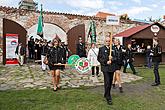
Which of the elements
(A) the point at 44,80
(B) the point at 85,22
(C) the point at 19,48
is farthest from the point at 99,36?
(A) the point at 44,80

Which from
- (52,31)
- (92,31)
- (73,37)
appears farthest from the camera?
(52,31)

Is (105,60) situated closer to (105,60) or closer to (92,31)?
(105,60)

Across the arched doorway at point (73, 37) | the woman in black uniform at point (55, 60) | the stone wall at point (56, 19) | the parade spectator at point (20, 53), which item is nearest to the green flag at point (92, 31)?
the stone wall at point (56, 19)

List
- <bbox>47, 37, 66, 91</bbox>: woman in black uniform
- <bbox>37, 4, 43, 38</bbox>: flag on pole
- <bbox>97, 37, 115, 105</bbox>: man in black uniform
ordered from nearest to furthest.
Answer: <bbox>97, 37, 115, 105</bbox>: man in black uniform < <bbox>47, 37, 66, 91</bbox>: woman in black uniform < <bbox>37, 4, 43, 38</bbox>: flag on pole

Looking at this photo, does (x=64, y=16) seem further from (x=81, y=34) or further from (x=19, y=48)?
(x=19, y=48)

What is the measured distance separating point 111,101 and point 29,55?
11.9m

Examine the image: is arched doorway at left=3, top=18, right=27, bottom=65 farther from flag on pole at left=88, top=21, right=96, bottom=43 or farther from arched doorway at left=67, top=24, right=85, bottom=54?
flag on pole at left=88, top=21, right=96, bottom=43

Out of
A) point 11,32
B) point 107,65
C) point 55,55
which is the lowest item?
point 107,65

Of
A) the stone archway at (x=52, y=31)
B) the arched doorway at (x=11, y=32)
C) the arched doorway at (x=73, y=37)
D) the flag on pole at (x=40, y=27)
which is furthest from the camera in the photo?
the stone archway at (x=52, y=31)

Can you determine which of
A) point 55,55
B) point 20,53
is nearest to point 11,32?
point 20,53

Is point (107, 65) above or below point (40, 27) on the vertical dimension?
below

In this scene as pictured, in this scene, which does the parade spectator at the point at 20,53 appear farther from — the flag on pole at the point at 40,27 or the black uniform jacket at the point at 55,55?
the black uniform jacket at the point at 55,55

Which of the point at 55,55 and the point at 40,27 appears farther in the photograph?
the point at 40,27

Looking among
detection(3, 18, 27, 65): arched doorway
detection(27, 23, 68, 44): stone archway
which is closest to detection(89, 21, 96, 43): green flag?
detection(27, 23, 68, 44): stone archway
